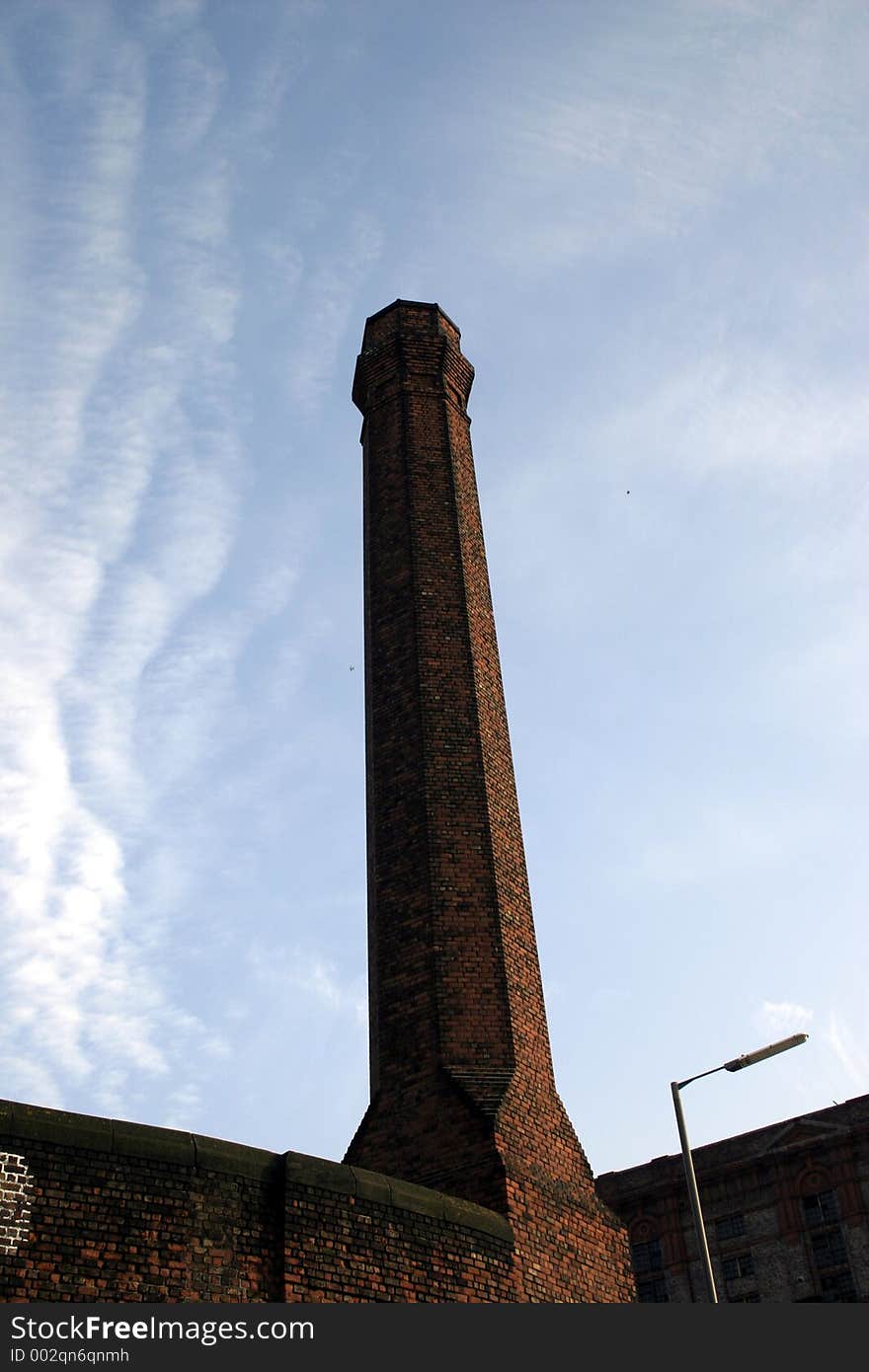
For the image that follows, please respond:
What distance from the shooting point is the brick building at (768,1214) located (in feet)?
105

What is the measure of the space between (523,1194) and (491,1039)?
1.45m

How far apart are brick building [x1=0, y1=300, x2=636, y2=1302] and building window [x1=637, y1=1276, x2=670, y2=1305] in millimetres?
25496

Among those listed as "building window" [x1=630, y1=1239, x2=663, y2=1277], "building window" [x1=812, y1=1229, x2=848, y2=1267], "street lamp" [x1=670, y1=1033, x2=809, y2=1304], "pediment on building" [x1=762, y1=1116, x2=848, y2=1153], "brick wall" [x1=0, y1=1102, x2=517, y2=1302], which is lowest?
"brick wall" [x1=0, y1=1102, x2=517, y2=1302]

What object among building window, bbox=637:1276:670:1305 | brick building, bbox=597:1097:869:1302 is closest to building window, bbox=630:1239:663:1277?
brick building, bbox=597:1097:869:1302

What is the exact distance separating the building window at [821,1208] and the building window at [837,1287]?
1281 millimetres

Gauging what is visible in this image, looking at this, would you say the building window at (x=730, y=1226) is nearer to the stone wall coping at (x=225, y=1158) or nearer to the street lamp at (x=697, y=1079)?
the street lamp at (x=697, y=1079)

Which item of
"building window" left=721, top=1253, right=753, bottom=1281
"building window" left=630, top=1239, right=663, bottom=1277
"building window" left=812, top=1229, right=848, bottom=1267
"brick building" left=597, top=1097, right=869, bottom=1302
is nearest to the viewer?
"building window" left=812, top=1229, right=848, bottom=1267

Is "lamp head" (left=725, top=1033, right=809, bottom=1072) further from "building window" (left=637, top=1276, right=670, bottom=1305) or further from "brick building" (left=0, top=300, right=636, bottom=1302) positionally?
"building window" (left=637, top=1276, right=670, bottom=1305)

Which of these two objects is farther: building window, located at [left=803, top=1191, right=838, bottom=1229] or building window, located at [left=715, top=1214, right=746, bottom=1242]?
building window, located at [left=715, top=1214, right=746, bottom=1242]

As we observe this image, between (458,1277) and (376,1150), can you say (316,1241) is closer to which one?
(458,1277)

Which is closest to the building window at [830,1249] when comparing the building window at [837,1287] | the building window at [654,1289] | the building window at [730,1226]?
the building window at [837,1287]

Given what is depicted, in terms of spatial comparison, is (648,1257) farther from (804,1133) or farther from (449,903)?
(449,903)

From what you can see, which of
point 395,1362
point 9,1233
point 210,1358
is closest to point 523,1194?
point 395,1362

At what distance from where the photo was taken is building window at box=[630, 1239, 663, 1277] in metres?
35.1
